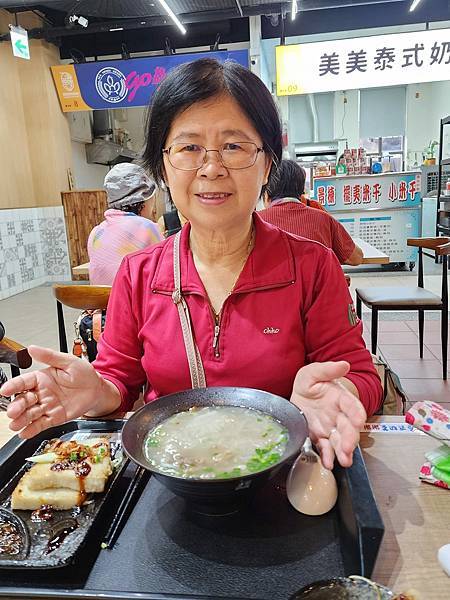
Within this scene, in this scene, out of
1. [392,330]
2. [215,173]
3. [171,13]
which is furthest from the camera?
[171,13]

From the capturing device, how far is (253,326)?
1.20 meters

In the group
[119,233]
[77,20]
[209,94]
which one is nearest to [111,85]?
[77,20]

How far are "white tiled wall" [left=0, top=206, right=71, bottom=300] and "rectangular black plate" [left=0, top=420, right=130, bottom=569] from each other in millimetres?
5939

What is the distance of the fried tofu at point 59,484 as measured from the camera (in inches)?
31.8

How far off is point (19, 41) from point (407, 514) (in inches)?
268

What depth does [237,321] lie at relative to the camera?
3.94ft

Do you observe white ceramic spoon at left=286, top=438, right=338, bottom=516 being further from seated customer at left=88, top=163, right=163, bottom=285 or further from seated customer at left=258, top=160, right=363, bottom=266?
seated customer at left=258, top=160, right=363, bottom=266

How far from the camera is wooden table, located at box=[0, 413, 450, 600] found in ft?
2.18

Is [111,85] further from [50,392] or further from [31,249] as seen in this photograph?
[50,392]

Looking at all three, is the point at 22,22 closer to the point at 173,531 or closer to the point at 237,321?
the point at 237,321

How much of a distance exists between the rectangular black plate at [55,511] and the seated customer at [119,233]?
189 centimetres

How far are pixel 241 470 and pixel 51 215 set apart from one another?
7.23 m

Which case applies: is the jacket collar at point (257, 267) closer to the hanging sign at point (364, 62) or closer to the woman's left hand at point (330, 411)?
the woman's left hand at point (330, 411)

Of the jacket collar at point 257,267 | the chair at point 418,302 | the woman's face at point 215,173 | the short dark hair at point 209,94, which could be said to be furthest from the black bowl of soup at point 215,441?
the chair at point 418,302
